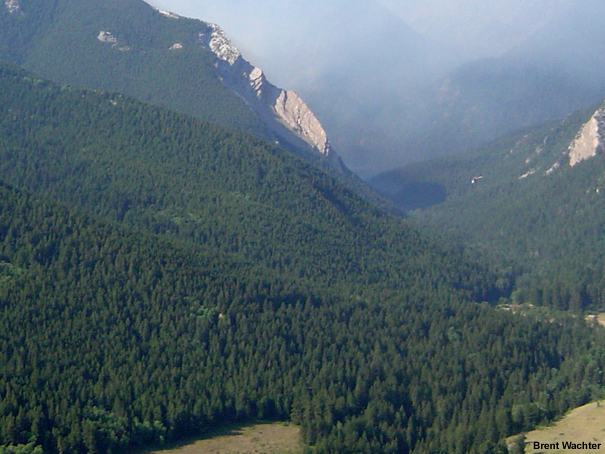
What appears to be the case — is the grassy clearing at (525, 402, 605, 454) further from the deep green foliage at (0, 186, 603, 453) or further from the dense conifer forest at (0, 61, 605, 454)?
the deep green foliage at (0, 186, 603, 453)

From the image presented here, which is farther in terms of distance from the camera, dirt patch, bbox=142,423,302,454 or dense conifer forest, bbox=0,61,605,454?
dense conifer forest, bbox=0,61,605,454

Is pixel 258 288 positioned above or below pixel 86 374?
above

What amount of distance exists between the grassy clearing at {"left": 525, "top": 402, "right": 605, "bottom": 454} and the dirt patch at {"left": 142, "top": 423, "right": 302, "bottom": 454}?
2699cm

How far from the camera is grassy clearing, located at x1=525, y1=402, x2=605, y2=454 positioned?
120 meters

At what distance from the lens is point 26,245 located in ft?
559

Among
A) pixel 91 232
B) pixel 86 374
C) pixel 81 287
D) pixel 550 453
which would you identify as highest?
pixel 91 232

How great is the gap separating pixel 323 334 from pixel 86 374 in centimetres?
4171

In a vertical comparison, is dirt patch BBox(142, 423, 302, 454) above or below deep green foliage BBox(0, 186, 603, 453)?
below

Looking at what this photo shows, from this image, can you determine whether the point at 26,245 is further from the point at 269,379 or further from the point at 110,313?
the point at 269,379

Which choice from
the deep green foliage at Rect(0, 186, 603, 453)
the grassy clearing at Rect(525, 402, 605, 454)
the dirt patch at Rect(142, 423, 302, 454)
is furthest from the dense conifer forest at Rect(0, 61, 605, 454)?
the grassy clearing at Rect(525, 402, 605, 454)

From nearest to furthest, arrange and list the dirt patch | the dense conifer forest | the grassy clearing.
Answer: the grassy clearing
the dirt patch
the dense conifer forest

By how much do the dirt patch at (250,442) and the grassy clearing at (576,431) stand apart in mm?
26992

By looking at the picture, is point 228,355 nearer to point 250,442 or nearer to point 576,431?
point 250,442

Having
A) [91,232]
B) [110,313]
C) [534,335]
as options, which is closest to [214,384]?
[110,313]
